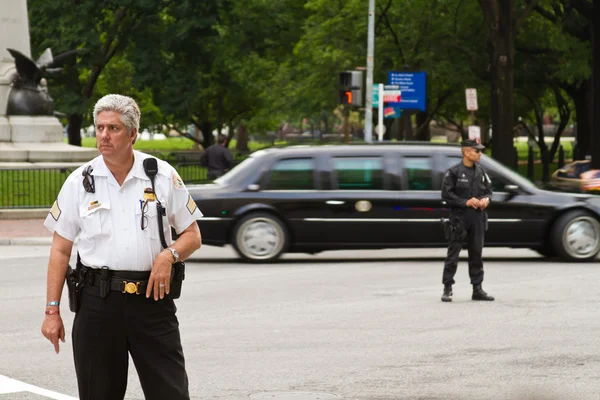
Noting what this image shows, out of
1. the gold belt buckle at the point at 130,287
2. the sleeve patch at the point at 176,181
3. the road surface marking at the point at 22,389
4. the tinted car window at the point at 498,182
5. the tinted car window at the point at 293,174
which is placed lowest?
the road surface marking at the point at 22,389

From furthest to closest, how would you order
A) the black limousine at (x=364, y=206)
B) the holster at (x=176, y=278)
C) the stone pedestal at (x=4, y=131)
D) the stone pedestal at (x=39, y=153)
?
the stone pedestal at (x=4, y=131)
the stone pedestal at (x=39, y=153)
the black limousine at (x=364, y=206)
the holster at (x=176, y=278)

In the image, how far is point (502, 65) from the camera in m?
30.7

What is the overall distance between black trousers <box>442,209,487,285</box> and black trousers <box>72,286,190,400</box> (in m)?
7.37

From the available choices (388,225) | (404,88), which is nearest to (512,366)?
(388,225)

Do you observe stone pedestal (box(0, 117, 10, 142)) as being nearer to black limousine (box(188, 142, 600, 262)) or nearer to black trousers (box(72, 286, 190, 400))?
black limousine (box(188, 142, 600, 262))

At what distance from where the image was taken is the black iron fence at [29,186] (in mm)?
25047

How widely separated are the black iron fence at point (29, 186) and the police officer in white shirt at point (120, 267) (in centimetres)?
2015

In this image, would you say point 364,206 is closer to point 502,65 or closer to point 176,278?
point 176,278

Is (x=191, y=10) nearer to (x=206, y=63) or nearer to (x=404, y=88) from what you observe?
(x=206, y=63)

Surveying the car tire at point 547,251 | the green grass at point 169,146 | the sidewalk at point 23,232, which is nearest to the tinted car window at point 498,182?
the car tire at point 547,251

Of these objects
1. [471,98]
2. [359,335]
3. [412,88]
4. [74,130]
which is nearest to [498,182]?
[359,335]

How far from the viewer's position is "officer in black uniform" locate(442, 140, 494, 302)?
12109mm

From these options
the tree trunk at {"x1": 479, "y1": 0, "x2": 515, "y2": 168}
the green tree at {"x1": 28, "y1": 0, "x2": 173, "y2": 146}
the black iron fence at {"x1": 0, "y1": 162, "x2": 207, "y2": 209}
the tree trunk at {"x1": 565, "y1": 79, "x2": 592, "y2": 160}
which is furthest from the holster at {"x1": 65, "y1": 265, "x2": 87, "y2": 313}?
the green tree at {"x1": 28, "y1": 0, "x2": 173, "y2": 146}

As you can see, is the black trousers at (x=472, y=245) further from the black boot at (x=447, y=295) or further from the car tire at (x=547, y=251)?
the car tire at (x=547, y=251)
